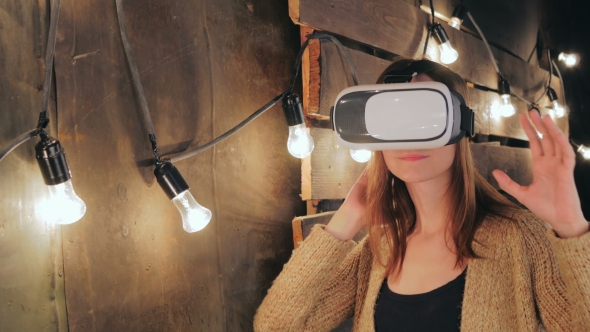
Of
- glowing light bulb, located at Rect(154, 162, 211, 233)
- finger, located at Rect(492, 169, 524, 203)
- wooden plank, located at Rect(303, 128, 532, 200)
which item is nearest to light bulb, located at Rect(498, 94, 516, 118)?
wooden plank, located at Rect(303, 128, 532, 200)

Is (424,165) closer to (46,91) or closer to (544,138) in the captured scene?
(544,138)

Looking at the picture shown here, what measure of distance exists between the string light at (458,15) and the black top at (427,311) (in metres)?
1.62

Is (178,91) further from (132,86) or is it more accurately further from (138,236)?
(138,236)

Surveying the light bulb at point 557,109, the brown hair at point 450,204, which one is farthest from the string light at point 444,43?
the light bulb at point 557,109

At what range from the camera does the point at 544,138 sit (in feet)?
2.98

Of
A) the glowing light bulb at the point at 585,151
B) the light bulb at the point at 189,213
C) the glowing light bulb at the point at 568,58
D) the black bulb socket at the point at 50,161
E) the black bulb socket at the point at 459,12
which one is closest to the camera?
the black bulb socket at the point at 50,161

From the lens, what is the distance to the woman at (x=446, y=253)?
908 millimetres

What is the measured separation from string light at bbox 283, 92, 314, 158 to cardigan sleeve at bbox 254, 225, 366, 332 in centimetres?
22

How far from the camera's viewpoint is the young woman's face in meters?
1.08

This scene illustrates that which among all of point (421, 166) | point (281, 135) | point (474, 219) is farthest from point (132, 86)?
point (474, 219)

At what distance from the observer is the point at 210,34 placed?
130 centimetres

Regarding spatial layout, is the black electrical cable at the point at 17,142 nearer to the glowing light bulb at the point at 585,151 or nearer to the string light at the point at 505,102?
the string light at the point at 505,102

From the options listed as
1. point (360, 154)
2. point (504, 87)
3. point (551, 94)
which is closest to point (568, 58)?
point (551, 94)

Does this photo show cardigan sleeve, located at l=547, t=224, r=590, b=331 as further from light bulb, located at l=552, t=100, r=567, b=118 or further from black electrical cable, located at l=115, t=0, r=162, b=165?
light bulb, located at l=552, t=100, r=567, b=118
